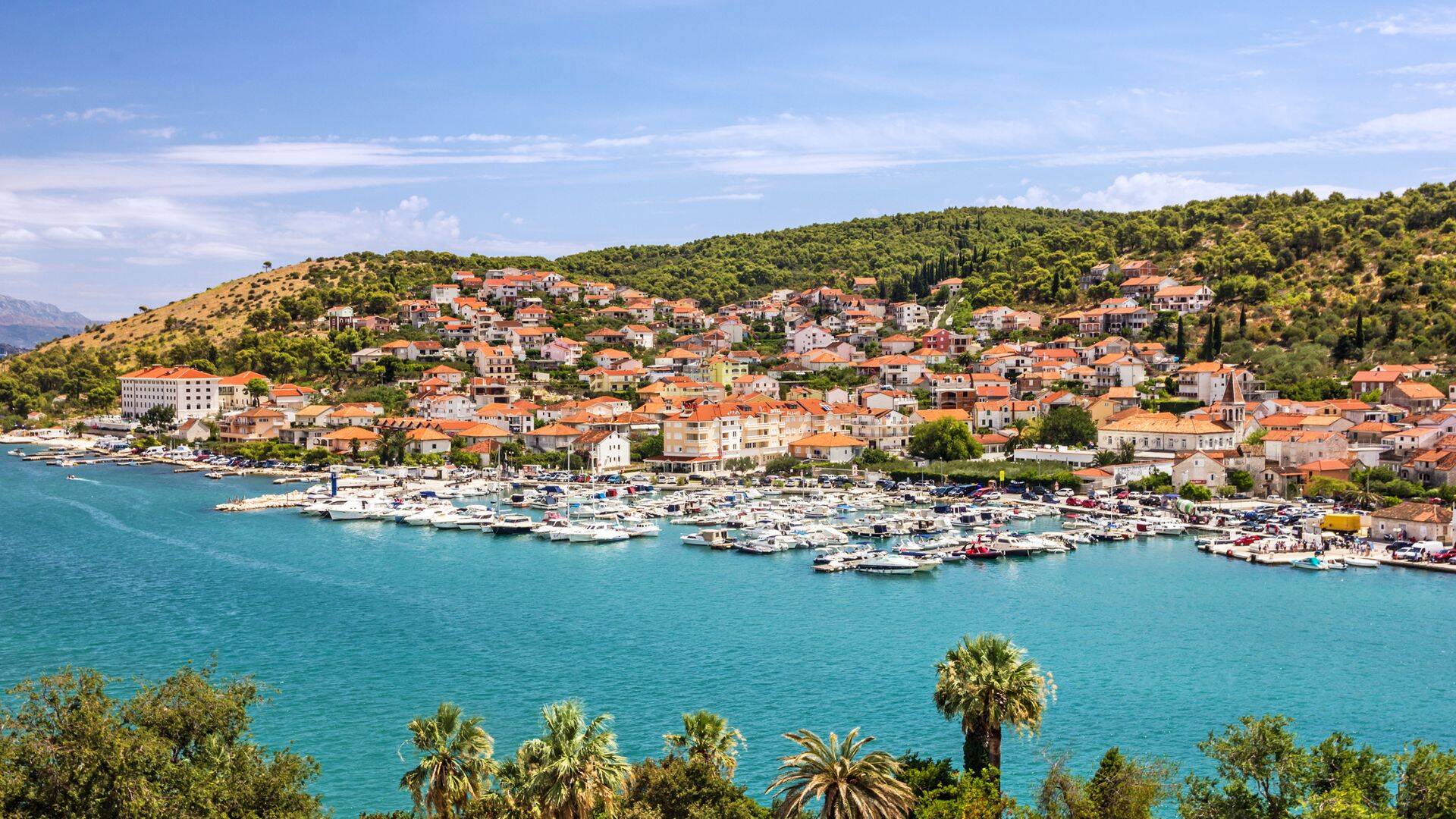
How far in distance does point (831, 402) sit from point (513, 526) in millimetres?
34631

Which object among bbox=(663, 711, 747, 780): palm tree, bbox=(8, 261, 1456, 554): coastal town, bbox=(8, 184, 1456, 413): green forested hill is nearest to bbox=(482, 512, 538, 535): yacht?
bbox=(8, 261, 1456, 554): coastal town

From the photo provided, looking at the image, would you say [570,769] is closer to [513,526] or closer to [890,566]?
[890,566]

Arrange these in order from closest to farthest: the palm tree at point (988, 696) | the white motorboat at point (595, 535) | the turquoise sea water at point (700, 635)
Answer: the palm tree at point (988, 696), the turquoise sea water at point (700, 635), the white motorboat at point (595, 535)

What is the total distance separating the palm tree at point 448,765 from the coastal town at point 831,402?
135 ft

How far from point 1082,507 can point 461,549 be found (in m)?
28.7

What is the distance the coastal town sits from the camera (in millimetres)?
57719

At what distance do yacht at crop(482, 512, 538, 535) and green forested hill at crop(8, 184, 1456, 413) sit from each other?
48.8 metres

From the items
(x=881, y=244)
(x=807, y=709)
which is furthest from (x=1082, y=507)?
(x=881, y=244)

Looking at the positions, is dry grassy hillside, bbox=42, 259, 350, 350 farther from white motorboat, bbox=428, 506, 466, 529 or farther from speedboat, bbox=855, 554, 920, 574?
speedboat, bbox=855, 554, 920, 574

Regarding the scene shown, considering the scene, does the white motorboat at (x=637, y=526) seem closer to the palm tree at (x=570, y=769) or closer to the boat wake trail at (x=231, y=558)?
the boat wake trail at (x=231, y=558)

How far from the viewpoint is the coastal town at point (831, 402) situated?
189 ft

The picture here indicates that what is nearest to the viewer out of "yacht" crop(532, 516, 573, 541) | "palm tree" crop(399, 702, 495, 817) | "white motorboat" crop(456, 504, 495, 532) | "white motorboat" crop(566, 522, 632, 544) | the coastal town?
"palm tree" crop(399, 702, 495, 817)

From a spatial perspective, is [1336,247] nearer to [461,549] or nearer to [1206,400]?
[1206,400]

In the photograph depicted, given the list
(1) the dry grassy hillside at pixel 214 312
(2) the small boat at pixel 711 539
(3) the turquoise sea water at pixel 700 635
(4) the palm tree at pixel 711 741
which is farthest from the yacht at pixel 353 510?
(1) the dry grassy hillside at pixel 214 312
